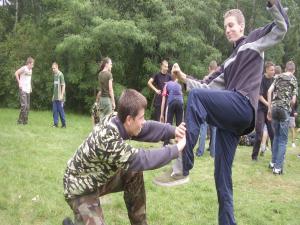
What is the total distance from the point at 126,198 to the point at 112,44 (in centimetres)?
1743

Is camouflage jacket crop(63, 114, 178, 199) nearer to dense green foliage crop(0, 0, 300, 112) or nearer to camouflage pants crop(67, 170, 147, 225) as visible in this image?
camouflage pants crop(67, 170, 147, 225)

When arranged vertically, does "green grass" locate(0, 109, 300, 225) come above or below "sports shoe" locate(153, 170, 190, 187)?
below

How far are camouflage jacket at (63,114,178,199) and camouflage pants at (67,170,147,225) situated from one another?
89mm

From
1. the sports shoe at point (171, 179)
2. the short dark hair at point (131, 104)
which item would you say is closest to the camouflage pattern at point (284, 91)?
the sports shoe at point (171, 179)

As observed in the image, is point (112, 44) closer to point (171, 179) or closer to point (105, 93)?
point (105, 93)

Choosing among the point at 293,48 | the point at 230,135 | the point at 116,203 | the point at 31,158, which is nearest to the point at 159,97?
the point at 31,158

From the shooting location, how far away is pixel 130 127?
389cm

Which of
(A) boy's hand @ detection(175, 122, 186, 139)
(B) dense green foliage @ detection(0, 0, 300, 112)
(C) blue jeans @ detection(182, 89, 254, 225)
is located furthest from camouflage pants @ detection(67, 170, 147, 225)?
(B) dense green foliage @ detection(0, 0, 300, 112)

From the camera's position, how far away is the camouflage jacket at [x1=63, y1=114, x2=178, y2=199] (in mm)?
3752

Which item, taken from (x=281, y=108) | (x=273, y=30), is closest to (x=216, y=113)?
(x=273, y=30)

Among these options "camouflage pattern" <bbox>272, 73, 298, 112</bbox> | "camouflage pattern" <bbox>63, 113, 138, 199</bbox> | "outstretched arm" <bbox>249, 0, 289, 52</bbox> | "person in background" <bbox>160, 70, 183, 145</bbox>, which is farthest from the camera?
"person in background" <bbox>160, 70, 183, 145</bbox>

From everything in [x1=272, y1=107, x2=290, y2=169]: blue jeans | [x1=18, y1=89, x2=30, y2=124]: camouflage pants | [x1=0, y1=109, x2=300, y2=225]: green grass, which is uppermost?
[x1=272, y1=107, x2=290, y2=169]: blue jeans

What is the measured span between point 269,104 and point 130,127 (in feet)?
18.6

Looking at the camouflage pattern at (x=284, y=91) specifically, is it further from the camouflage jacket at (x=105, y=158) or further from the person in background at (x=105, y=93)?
the camouflage jacket at (x=105, y=158)
